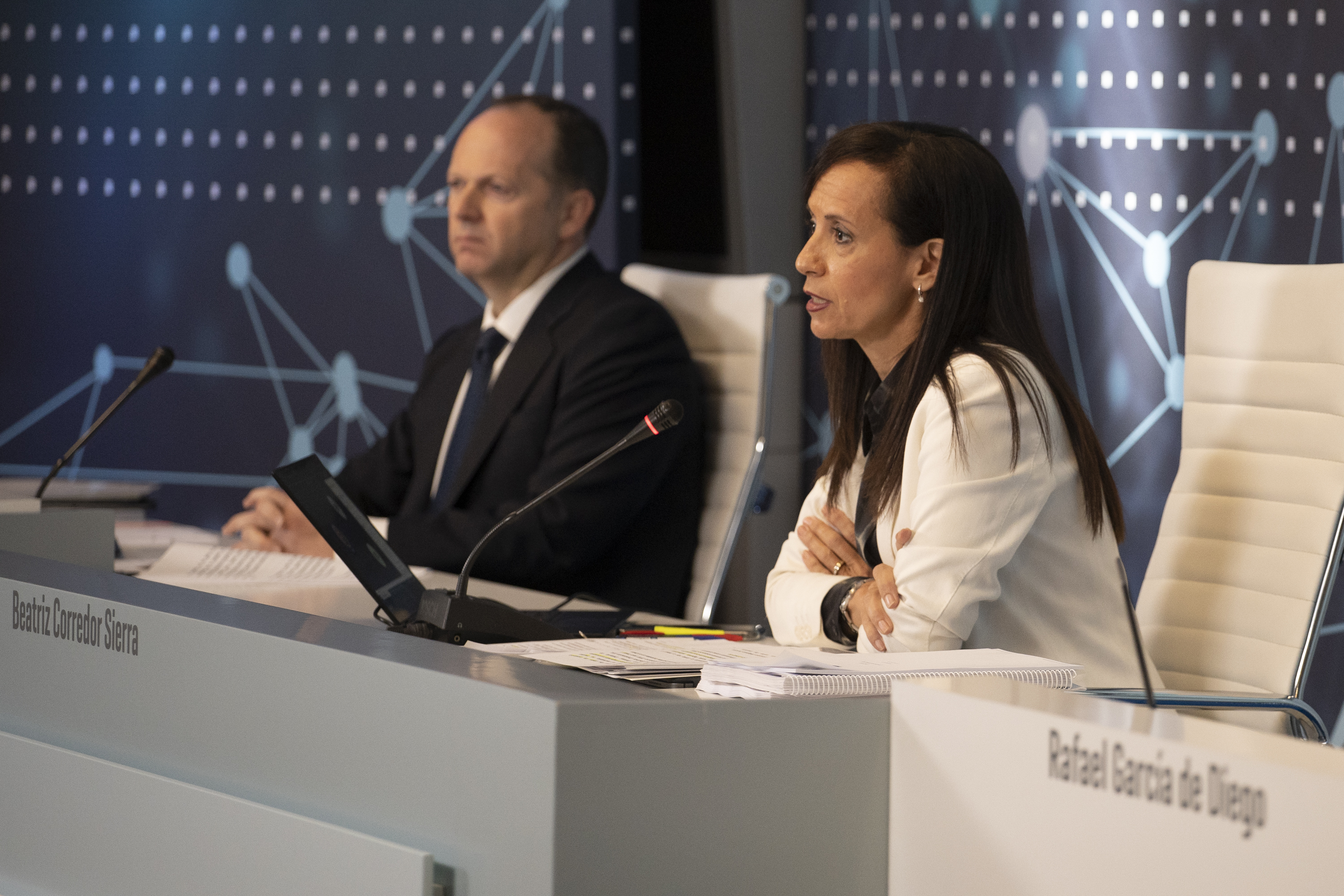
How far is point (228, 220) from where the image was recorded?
12.4ft

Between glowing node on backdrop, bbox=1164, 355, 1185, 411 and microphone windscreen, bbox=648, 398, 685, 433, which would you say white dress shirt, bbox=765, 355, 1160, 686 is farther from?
glowing node on backdrop, bbox=1164, 355, 1185, 411

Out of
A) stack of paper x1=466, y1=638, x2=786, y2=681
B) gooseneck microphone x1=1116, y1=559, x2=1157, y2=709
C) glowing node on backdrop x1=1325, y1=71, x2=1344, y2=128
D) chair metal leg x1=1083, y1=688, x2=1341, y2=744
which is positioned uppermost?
glowing node on backdrop x1=1325, y1=71, x2=1344, y2=128

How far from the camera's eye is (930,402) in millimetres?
1708

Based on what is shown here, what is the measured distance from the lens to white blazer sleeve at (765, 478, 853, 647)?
1.75 m

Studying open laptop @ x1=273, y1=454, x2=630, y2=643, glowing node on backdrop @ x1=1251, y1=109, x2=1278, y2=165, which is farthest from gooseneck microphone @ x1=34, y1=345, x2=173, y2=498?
glowing node on backdrop @ x1=1251, y1=109, x2=1278, y2=165

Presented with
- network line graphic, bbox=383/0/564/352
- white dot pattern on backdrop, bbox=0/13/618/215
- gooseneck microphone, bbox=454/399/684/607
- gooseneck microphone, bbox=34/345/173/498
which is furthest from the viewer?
white dot pattern on backdrop, bbox=0/13/618/215

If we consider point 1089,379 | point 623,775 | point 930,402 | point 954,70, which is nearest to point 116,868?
point 623,775

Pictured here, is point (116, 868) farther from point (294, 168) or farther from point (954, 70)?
point (294, 168)

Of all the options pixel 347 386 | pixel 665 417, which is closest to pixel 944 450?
pixel 665 417

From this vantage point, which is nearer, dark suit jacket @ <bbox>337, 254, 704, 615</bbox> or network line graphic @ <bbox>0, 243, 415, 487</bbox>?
dark suit jacket @ <bbox>337, 254, 704, 615</bbox>

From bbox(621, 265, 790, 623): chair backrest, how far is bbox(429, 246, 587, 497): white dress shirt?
29 cm

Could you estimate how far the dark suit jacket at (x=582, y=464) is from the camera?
8.38 feet

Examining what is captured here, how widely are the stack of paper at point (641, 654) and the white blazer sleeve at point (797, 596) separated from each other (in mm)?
383

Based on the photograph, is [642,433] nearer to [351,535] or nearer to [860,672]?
[351,535]
